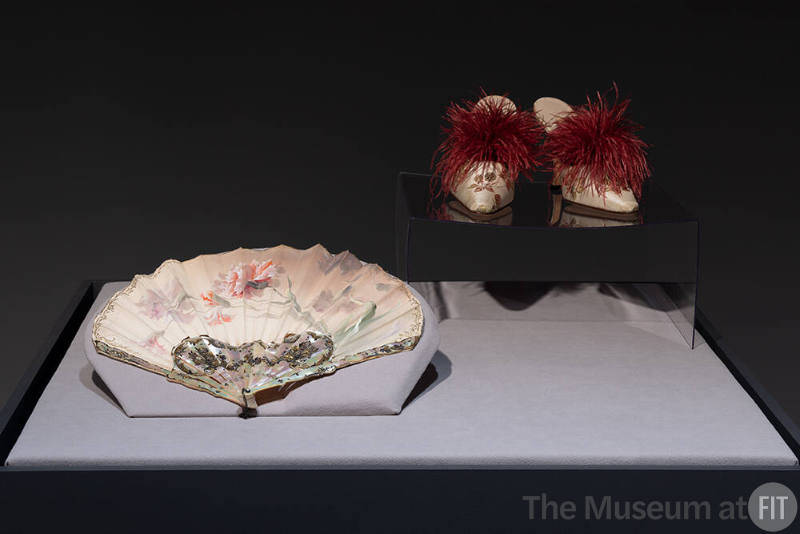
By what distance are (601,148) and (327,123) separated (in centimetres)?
115

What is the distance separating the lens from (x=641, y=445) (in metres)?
2.46

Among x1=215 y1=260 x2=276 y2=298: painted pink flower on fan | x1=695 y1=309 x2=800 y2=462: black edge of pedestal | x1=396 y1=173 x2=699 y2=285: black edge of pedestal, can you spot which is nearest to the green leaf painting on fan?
x1=215 y1=260 x2=276 y2=298: painted pink flower on fan

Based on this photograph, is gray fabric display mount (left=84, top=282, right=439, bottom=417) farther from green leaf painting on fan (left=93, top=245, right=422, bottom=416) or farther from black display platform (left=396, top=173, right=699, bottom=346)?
black display platform (left=396, top=173, right=699, bottom=346)

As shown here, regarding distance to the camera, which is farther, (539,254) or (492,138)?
(539,254)

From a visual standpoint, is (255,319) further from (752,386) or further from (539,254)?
(539,254)

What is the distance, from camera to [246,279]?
295cm

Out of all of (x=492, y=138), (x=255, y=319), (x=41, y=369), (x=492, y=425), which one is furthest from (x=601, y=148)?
(x=41, y=369)

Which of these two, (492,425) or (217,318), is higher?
(217,318)

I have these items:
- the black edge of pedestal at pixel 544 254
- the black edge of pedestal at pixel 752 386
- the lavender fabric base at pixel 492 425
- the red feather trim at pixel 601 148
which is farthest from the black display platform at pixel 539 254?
the lavender fabric base at pixel 492 425

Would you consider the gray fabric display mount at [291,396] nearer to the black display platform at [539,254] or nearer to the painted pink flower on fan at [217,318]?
the painted pink flower on fan at [217,318]
